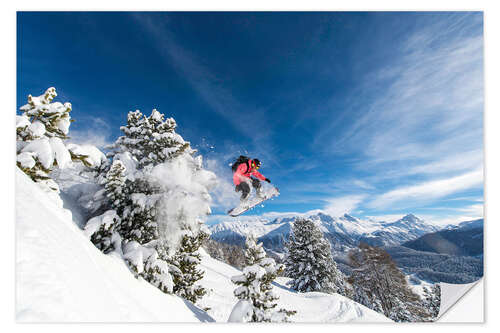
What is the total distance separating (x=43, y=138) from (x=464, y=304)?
8025 mm

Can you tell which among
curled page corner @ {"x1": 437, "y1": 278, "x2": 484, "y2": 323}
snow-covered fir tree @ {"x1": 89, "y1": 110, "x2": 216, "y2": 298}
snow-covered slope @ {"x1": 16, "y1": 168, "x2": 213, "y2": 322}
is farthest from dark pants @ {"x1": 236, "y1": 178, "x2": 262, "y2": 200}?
curled page corner @ {"x1": 437, "y1": 278, "x2": 484, "y2": 323}

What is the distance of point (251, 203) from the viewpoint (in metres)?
7.39

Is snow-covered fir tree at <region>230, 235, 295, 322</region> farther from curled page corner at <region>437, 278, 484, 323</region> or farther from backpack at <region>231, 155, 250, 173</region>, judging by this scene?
curled page corner at <region>437, 278, 484, 323</region>

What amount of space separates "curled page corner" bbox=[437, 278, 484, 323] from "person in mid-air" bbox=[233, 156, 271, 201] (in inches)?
171

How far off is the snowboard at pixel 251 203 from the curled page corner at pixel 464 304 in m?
4.73

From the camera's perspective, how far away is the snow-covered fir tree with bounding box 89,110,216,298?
179 inches

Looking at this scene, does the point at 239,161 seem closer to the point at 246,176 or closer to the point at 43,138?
the point at 246,176

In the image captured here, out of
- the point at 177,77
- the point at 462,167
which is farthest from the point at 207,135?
the point at 462,167

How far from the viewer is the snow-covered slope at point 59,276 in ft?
6.88

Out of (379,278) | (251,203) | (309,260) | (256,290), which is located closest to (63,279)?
(256,290)

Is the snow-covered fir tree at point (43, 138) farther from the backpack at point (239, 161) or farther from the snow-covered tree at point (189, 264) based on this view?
the snow-covered tree at point (189, 264)

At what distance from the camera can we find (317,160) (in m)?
7.28

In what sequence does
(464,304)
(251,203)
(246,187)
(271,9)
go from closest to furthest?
1. (464,304)
2. (271,9)
3. (246,187)
4. (251,203)

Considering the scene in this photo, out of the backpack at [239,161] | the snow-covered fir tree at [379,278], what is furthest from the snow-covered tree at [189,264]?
the snow-covered fir tree at [379,278]
